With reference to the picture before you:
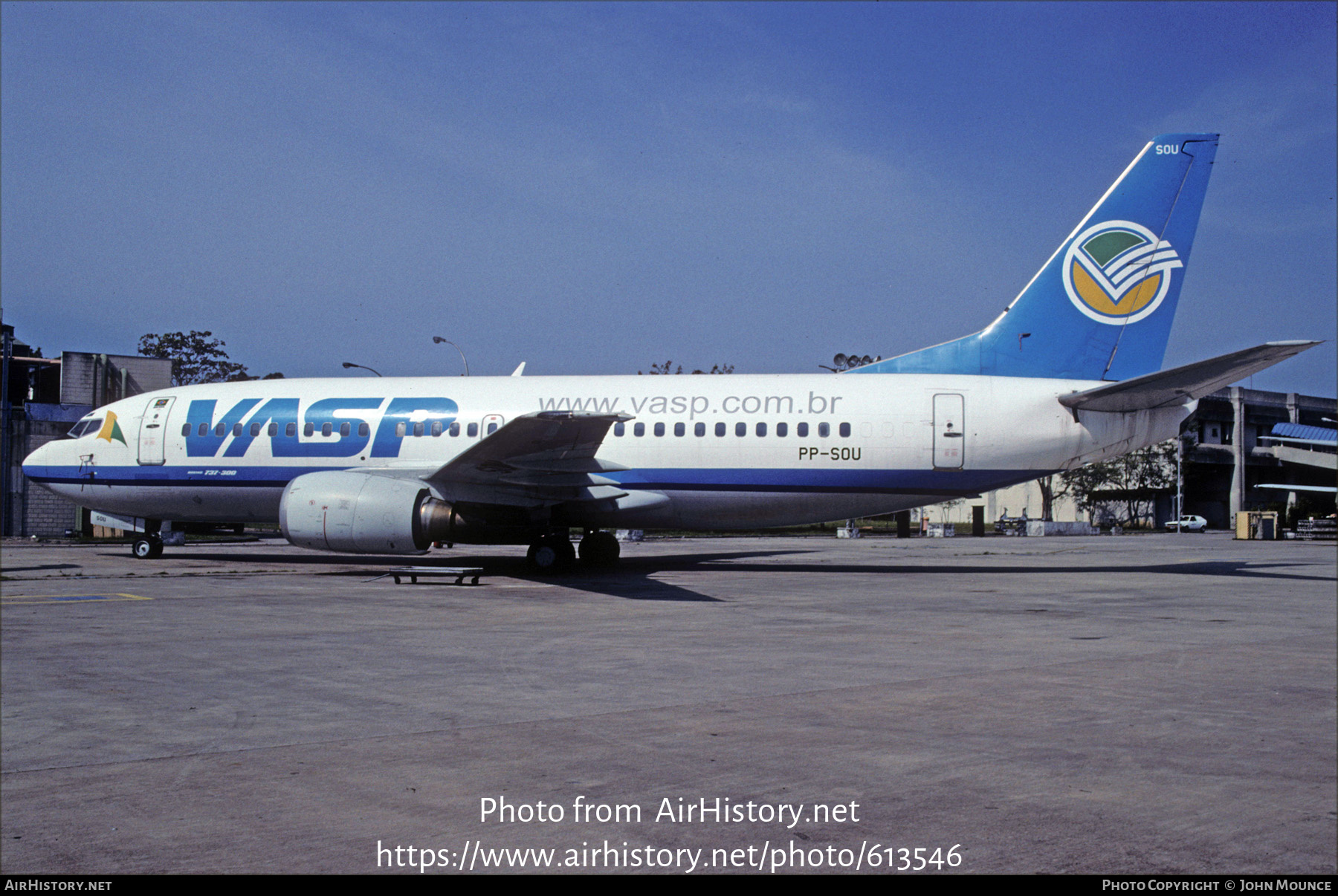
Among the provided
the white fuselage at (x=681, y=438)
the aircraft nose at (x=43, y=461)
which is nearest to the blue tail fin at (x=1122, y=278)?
the white fuselage at (x=681, y=438)

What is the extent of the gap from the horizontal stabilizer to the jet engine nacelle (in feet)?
40.0

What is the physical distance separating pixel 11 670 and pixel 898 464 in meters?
14.9

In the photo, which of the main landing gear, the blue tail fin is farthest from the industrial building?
the blue tail fin

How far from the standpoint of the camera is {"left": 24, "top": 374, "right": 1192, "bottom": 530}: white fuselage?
1897cm

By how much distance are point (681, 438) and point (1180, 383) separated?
9.08 metres

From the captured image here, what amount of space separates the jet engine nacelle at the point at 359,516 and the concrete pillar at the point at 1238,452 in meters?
83.4

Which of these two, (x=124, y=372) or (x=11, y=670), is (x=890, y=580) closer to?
(x=11, y=670)

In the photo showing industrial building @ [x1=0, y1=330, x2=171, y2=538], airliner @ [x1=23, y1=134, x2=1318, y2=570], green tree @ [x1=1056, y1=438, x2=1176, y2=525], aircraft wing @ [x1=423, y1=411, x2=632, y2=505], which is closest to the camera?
aircraft wing @ [x1=423, y1=411, x2=632, y2=505]

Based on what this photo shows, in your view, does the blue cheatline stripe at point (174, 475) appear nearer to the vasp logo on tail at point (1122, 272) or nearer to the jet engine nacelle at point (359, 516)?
the jet engine nacelle at point (359, 516)

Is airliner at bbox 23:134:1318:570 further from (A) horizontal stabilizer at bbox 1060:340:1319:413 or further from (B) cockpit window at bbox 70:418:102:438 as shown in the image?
(B) cockpit window at bbox 70:418:102:438

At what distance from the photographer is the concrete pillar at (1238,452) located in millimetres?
83250

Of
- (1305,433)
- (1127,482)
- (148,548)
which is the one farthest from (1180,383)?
(1127,482)

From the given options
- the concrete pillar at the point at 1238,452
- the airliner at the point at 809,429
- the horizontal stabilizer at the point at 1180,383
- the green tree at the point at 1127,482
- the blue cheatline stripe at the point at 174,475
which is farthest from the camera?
the concrete pillar at the point at 1238,452

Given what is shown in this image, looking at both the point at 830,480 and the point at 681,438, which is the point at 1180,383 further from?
the point at 681,438
